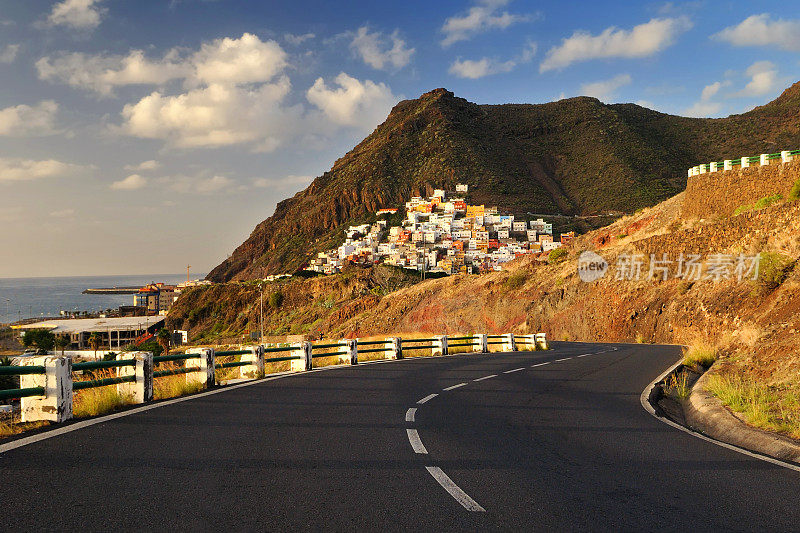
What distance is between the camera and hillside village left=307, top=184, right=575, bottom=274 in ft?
427

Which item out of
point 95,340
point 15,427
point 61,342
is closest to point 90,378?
point 15,427

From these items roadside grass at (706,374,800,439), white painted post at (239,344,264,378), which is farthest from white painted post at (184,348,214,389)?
roadside grass at (706,374,800,439)

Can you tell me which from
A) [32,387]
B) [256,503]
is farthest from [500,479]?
[32,387]

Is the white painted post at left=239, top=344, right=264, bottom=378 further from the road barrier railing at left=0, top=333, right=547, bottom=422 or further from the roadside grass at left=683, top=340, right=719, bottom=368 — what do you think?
the roadside grass at left=683, top=340, right=719, bottom=368

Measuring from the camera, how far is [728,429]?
891 centimetres

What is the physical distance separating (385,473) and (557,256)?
57121 mm

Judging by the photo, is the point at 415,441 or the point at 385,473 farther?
the point at 415,441

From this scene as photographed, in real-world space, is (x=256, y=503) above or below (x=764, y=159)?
below

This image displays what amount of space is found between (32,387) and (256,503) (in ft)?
17.0

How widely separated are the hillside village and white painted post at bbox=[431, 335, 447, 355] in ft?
316

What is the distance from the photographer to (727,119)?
5482 inches

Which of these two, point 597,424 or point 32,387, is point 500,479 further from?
point 32,387

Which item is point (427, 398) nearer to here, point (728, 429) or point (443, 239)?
point (728, 429)

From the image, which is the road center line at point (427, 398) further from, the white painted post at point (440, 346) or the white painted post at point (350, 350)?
the white painted post at point (440, 346)
